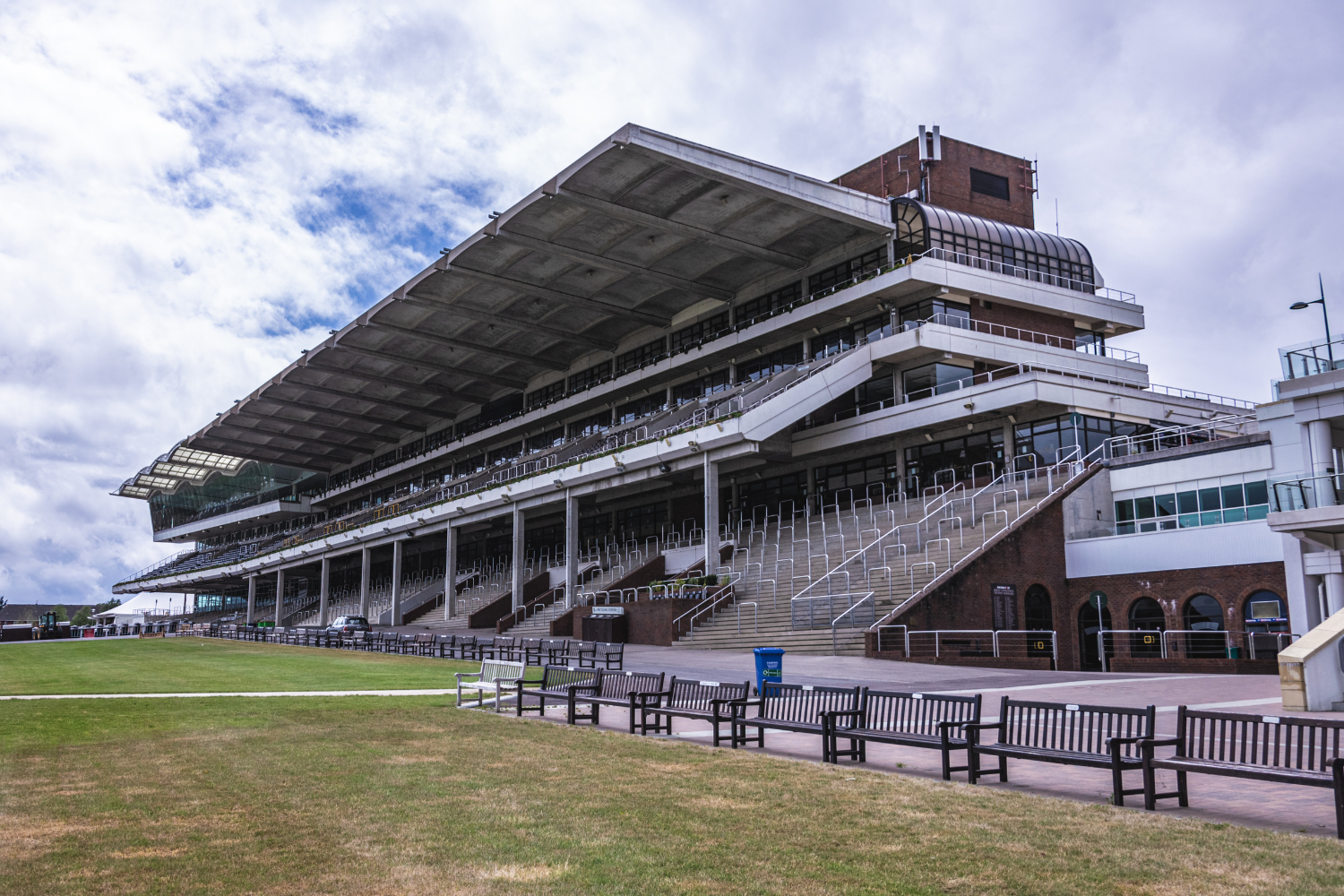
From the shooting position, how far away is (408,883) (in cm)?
628

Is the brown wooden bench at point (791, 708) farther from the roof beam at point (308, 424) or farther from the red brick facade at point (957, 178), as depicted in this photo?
the roof beam at point (308, 424)

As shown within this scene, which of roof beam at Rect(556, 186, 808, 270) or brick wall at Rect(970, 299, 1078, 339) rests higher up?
roof beam at Rect(556, 186, 808, 270)

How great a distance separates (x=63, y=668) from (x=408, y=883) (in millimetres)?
28553

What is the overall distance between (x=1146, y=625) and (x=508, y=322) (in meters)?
34.9

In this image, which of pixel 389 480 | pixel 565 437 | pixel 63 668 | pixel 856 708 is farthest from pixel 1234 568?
pixel 389 480

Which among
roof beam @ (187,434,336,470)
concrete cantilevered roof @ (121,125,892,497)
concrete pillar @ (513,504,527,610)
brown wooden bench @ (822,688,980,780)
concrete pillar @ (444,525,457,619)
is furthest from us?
roof beam @ (187,434,336,470)

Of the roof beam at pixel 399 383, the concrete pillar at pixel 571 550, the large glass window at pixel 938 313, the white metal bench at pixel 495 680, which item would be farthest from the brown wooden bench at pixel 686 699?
the roof beam at pixel 399 383

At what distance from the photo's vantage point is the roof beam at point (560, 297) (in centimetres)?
4922

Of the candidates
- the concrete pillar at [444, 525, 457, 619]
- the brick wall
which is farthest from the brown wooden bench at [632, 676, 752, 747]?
the concrete pillar at [444, 525, 457, 619]

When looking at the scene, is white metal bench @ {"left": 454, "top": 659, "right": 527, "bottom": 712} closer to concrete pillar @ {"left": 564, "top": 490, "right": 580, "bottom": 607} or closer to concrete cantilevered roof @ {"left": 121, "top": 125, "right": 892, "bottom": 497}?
concrete cantilevered roof @ {"left": 121, "top": 125, "right": 892, "bottom": 497}

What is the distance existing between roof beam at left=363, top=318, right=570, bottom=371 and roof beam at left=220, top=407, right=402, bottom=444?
83.1ft

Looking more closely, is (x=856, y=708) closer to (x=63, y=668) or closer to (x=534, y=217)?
(x=63, y=668)

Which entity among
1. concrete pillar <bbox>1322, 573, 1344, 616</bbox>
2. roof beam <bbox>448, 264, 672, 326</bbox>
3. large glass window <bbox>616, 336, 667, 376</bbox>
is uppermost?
roof beam <bbox>448, 264, 672, 326</bbox>

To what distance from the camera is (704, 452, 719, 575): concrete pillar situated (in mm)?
40312
